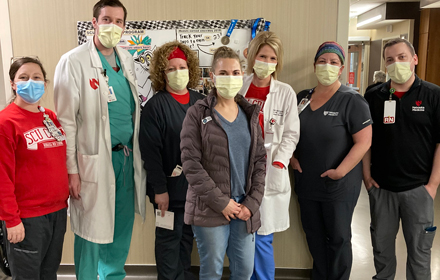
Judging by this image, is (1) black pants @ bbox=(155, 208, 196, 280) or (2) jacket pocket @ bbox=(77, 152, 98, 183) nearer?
(2) jacket pocket @ bbox=(77, 152, 98, 183)

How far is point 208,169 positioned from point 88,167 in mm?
763

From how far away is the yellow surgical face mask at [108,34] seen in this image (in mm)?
1968

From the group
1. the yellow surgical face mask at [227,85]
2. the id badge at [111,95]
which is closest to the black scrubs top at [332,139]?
the yellow surgical face mask at [227,85]

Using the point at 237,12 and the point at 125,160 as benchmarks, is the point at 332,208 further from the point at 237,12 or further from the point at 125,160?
the point at 237,12

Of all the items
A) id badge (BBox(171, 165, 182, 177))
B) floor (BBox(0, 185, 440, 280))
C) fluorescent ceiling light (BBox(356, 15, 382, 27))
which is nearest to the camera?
id badge (BBox(171, 165, 182, 177))

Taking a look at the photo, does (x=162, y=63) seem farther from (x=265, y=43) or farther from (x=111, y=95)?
(x=265, y=43)

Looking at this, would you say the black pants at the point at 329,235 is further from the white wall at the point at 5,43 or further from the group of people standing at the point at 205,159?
the white wall at the point at 5,43

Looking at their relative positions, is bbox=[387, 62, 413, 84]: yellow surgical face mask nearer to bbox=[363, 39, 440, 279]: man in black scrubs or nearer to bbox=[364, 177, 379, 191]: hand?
bbox=[363, 39, 440, 279]: man in black scrubs

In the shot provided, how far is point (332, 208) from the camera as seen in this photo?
217 cm

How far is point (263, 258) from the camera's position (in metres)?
2.17

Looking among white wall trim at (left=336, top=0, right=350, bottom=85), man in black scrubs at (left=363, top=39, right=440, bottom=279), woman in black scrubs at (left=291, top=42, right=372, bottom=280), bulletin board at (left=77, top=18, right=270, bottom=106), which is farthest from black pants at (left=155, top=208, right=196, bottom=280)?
white wall trim at (left=336, top=0, right=350, bottom=85)

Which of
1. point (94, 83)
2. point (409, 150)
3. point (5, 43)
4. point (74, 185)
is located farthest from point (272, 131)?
point (5, 43)

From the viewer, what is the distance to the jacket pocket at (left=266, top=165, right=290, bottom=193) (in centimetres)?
212

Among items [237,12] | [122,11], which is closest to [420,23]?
[237,12]
